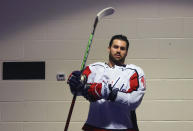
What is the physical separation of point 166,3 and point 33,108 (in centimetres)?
148

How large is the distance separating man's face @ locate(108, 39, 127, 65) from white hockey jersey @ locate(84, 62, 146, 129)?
7cm

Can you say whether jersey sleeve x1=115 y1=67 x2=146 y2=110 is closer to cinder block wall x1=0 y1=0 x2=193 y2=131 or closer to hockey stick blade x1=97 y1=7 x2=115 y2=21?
hockey stick blade x1=97 y1=7 x2=115 y2=21

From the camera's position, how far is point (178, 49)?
91.4 inches

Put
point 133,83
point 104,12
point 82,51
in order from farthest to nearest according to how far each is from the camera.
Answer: point 82,51 < point 104,12 < point 133,83

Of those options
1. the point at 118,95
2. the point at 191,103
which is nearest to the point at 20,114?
the point at 118,95

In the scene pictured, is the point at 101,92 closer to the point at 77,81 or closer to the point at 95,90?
the point at 95,90

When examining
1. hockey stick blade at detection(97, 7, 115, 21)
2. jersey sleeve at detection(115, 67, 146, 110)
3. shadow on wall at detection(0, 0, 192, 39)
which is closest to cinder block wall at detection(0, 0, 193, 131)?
shadow on wall at detection(0, 0, 192, 39)

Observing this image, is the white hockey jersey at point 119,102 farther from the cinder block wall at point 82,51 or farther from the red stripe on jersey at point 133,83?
the cinder block wall at point 82,51

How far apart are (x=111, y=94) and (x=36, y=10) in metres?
1.32

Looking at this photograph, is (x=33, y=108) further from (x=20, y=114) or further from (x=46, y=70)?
(x=46, y=70)

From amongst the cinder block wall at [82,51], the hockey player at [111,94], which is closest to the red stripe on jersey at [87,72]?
the hockey player at [111,94]

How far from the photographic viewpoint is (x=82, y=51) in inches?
92.4

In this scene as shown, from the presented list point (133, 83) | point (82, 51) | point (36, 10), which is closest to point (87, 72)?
point (133, 83)

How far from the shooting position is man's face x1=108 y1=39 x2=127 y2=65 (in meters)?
1.62
